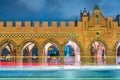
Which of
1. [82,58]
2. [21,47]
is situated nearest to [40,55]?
[21,47]

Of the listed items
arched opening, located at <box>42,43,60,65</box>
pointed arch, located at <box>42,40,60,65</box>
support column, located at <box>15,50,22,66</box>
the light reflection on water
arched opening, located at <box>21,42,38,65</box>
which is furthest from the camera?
arched opening, located at <box>21,42,38,65</box>

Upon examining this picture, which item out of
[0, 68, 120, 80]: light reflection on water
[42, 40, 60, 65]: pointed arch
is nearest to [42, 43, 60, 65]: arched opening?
[42, 40, 60, 65]: pointed arch

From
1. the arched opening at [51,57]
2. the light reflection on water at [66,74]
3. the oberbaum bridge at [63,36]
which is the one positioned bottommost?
the light reflection on water at [66,74]

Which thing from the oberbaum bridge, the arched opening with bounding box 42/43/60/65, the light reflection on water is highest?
the oberbaum bridge

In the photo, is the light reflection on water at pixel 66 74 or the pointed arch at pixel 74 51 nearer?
the light reflection on water at pixel 66 74

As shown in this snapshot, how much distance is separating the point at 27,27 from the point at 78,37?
17.7ft

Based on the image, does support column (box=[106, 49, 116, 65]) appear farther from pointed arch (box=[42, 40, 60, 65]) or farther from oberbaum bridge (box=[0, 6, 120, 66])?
pointed arch (box=[42, 40, 60, 65])

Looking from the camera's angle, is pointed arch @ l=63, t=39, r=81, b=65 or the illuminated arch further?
pointed arch @ l=63, t=39, r=81, b=65

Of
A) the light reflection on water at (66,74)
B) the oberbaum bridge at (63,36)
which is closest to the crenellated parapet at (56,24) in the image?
the oberbaum bridge at (63,36)

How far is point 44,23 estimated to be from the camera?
100 ft

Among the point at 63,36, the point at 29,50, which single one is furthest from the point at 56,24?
the point at 29,50

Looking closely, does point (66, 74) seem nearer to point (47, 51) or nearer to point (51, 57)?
point (47, 51)

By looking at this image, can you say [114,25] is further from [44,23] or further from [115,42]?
[44,23]

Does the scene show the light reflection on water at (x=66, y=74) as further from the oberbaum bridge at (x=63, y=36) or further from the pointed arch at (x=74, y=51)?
the pointed arch at (x=74, y=51)
